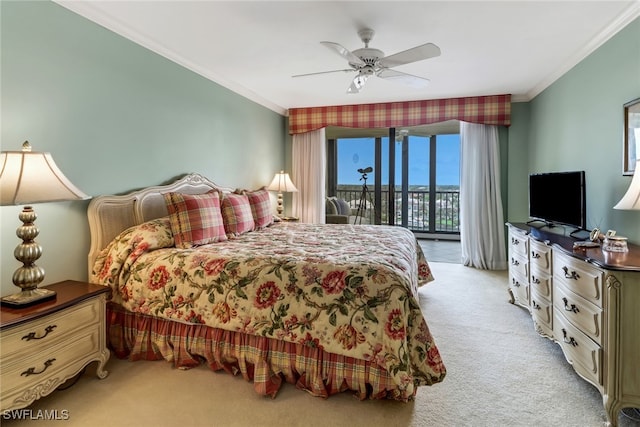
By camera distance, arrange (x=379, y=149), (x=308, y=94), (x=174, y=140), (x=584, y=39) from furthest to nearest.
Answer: (x=379, y=149) → (x=308, y=94) → (x=174, y=140) → (x=584, y=39)

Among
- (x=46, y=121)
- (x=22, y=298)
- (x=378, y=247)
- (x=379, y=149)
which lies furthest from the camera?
(x=379, y=149)

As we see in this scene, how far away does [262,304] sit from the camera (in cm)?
204

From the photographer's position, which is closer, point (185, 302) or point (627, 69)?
point (185, 302)

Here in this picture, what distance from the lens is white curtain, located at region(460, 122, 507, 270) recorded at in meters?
4.87

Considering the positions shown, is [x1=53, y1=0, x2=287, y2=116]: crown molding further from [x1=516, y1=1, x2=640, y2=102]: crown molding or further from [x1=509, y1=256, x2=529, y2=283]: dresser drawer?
[x1=509, y1=256, x2=529, y2=283]: dresser drawer

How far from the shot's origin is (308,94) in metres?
4.71

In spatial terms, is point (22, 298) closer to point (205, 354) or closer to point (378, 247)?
point (205, 354)

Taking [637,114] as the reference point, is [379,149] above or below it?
above

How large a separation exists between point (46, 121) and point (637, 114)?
3796 mm

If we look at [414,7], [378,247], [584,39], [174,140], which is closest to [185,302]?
[378,247]

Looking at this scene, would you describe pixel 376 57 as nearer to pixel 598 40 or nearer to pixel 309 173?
pixel 598 40

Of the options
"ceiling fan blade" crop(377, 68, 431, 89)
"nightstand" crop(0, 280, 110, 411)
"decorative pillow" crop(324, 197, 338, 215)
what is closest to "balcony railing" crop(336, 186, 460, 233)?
"decorative pillow" crop(324, 197, 338, 215)

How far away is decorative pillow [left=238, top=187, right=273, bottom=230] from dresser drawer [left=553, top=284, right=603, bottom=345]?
267 cm

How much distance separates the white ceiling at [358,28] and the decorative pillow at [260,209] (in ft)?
4.39
